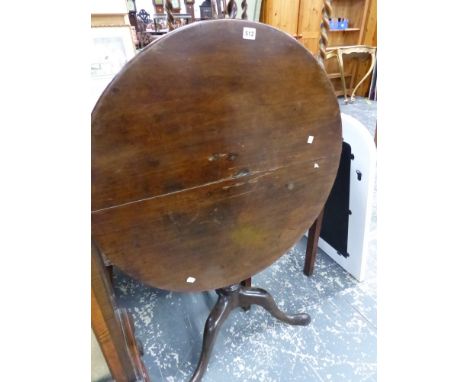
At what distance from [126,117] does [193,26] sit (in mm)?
227

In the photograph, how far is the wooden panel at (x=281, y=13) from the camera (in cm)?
368

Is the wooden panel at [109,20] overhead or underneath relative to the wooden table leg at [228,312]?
overhead

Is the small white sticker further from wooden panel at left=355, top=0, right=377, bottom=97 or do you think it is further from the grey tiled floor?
wooden panel at left=355, top=0, right=377, bottom=97

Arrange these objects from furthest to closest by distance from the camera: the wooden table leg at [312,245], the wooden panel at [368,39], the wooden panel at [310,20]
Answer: the wooden panel at [368,39]
the wooden panel at [310,20]
the wooden table leg at [312,245]

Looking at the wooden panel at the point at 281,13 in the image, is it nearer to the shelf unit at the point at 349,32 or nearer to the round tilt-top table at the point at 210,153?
the shelf unit at the point at 349,32

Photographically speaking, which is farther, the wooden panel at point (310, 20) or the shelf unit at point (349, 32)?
the shelf unit at point (349, 32)

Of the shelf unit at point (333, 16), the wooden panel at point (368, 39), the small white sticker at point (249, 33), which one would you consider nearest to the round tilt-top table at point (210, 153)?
the small white sticker at point (249, 33)

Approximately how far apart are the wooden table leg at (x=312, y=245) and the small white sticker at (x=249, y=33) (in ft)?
3.24

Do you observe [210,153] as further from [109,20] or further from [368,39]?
[368,39]

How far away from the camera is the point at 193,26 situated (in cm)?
57

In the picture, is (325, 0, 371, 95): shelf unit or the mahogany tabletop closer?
the mahogany tabletop

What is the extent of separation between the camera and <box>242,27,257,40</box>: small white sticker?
0.61 meters

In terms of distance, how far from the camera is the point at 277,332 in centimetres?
Result: 127

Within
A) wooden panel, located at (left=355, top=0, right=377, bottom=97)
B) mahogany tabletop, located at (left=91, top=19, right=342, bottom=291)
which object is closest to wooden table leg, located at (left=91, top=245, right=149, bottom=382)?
mahogany tabletop, located at (left=91, top=19, right=342, bottom=291)
